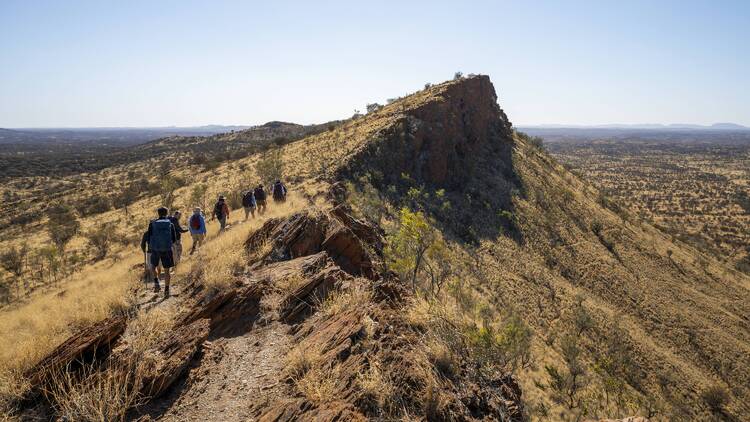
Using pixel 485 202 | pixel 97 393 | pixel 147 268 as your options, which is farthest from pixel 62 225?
pixel 485 202

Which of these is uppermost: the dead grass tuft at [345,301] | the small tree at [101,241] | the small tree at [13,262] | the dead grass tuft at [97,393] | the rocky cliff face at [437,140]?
the rocky cliff face at [437,140]

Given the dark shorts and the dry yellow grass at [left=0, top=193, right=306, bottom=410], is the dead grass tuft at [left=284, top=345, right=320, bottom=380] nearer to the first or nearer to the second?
the dry yellow grass at [left=0, top=193, right=306, bottom=410]

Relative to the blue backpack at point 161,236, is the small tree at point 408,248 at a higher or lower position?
lower

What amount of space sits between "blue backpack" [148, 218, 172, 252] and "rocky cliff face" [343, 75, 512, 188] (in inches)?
748

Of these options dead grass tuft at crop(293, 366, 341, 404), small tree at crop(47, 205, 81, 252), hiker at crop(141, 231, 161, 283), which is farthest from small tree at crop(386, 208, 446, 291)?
small tree at crop(47, 205, 81, 252)

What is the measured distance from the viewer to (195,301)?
722cm

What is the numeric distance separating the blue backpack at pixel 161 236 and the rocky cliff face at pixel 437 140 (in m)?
19.0

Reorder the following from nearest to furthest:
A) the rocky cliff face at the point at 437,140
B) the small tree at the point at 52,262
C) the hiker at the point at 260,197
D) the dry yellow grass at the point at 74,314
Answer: the dry yellow grass at the point at 74,314 → the hiker at the point at 260,197 → the small tree at the point at 52,262 → the rocky cliff face at the point at 437,140

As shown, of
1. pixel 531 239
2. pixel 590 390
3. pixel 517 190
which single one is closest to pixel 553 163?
pixel 517 190

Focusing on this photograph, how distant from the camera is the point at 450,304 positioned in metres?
10.5

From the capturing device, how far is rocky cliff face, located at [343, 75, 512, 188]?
1178 inches

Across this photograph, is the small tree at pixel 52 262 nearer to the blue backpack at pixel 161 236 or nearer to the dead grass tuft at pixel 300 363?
the blue backpack at pixel 161 236

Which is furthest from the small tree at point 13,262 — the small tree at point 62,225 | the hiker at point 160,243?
the hiker at point 160,243

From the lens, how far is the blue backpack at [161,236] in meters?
8.86
